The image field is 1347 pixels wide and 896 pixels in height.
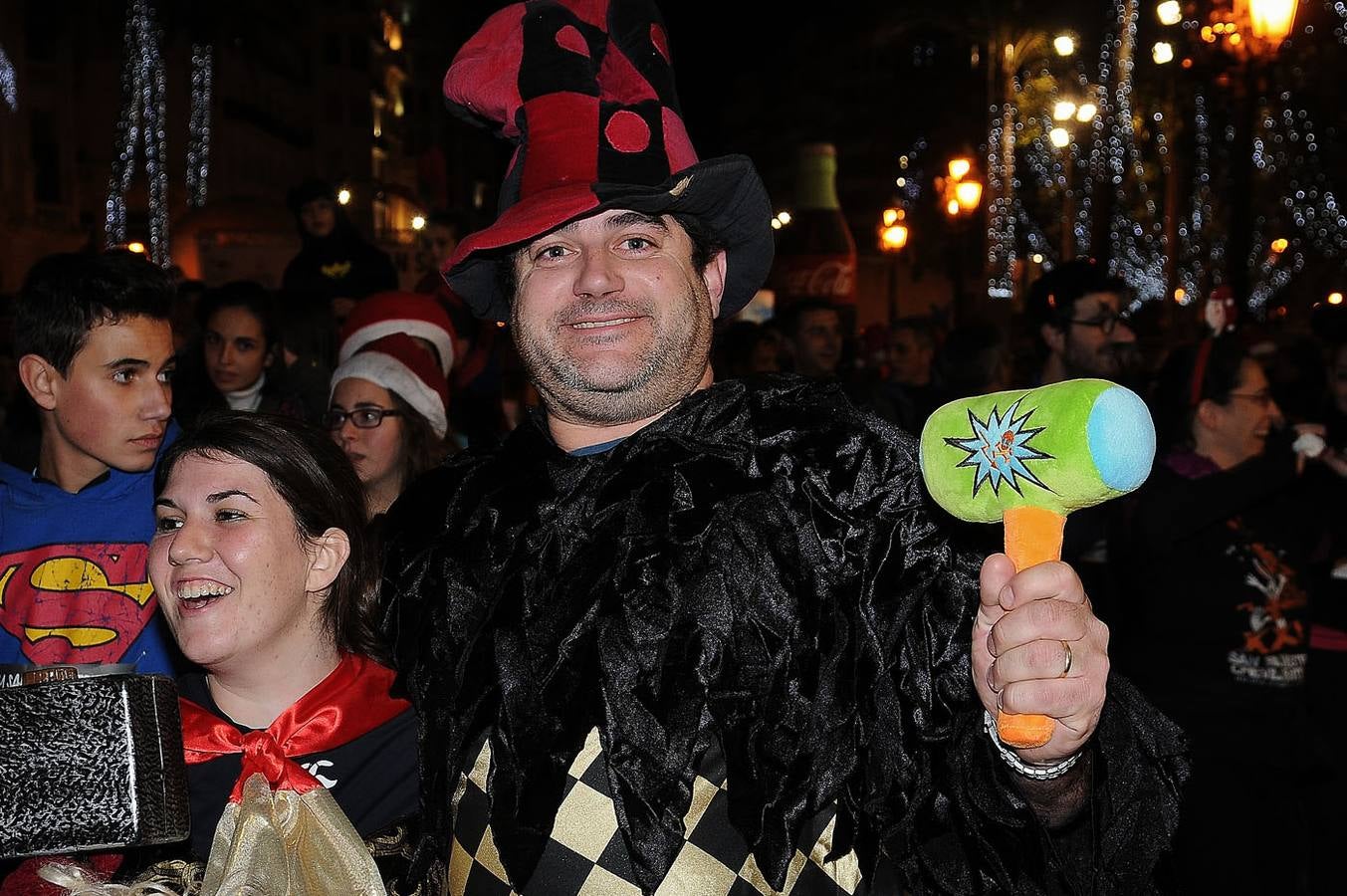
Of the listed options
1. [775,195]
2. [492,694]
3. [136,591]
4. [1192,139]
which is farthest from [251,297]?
[775,195]

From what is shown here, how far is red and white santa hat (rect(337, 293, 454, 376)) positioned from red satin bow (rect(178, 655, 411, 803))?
2645 mm

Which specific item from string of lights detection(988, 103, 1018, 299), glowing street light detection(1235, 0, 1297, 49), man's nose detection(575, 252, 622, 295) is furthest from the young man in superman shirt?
string of lights detection(988, 103, 1018, 299)

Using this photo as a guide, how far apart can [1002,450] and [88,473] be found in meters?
2.57

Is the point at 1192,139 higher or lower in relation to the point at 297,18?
lower

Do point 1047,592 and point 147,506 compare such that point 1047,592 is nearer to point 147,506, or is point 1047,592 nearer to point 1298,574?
point 147,506

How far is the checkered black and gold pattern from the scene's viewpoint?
82.6 inches

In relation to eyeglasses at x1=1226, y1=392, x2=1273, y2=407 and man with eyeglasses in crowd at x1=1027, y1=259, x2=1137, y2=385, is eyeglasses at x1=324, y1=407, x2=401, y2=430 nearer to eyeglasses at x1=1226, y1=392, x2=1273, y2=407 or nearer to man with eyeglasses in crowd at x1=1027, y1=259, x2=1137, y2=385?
man with eyeglasses in crowd at x1=1027, y1=259, x2=1137, y2=385

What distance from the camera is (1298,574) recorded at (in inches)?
190

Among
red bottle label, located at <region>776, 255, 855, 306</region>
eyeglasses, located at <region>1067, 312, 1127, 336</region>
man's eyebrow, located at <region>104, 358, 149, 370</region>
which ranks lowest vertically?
man's eyebrow, located at <region>104, 358, 149, 370</region>

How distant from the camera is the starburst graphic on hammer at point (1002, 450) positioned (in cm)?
169

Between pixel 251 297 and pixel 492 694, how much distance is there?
391 centimetres

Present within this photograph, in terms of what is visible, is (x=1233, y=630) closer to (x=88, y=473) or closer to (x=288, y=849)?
(x=288, y=849)

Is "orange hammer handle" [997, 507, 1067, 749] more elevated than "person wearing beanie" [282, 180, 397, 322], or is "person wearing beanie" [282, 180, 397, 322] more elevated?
"person wearing beanie" [282, 180, 397, 322]

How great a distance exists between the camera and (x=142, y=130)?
119 ft
